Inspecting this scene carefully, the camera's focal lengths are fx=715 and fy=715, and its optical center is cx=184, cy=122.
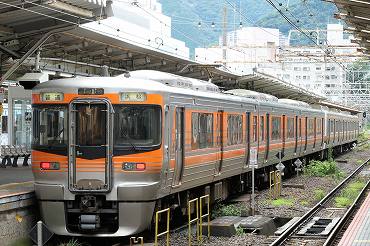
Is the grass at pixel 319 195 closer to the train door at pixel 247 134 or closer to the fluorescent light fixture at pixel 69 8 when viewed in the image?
the train door at pixel 247 134

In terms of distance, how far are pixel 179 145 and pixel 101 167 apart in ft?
6.57

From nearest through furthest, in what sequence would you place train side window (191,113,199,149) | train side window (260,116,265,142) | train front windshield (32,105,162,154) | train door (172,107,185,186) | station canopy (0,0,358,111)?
train front windshield (32,105,162,154)
train door (172,107,185,186)
train side window (191,113,199,149)
station canopy (0,0,358,111)
train side window (260,116,265,142)

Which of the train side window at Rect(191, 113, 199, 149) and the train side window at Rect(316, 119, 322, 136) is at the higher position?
the train side window at Rect(191, 113, 199, 149)

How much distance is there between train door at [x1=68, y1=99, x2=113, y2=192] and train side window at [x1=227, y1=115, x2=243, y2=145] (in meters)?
5.59

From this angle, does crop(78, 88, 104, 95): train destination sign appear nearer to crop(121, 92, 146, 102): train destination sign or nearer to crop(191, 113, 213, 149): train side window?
crop(121, 92, 146, 102): train destination sign

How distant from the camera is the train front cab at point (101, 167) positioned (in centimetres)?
1172

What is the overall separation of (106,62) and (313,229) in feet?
32.2

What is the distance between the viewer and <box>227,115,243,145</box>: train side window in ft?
56.0

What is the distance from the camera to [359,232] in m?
13.3

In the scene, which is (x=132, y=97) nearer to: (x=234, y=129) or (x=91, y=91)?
(x=91, y=91)

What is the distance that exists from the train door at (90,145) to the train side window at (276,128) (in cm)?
1158

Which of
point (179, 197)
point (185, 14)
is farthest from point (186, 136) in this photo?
point (185, 14)

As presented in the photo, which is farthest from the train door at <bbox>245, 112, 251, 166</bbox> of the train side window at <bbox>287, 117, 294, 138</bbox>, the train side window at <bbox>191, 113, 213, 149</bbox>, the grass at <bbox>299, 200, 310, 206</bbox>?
the train side window at <bbox>287, 117, 294, 138</bbox>

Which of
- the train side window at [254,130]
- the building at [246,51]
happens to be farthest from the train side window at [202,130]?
the building at [246,51]
